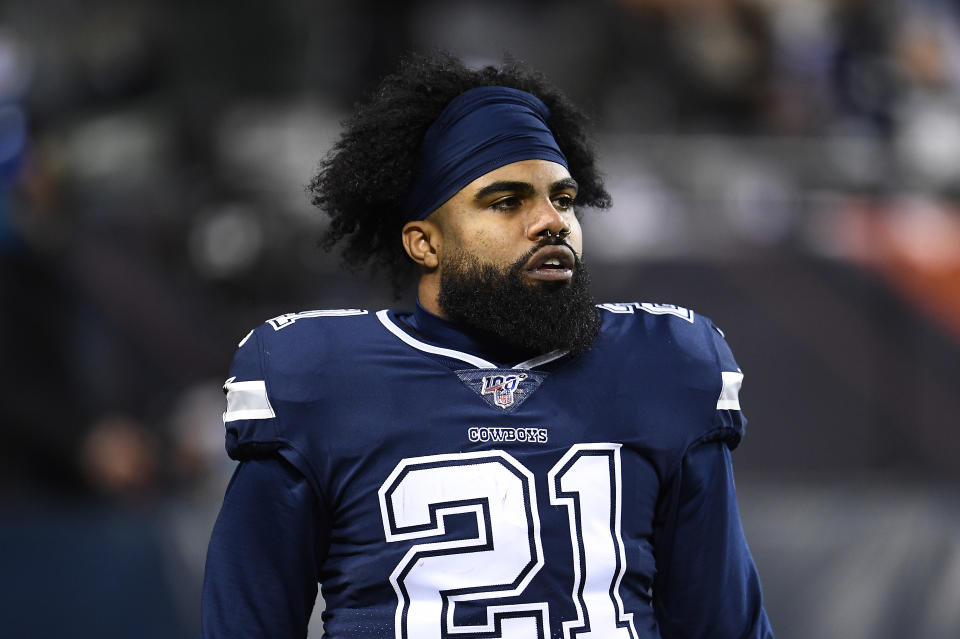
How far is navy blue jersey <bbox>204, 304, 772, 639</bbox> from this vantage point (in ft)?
7.24

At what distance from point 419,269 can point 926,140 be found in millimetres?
5191

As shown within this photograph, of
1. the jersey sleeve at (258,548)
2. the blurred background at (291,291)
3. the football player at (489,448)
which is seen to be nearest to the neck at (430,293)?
the football player at (489,448)

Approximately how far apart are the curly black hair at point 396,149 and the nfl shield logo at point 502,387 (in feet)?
1.61

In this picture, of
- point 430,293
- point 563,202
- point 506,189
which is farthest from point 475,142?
point 430,293

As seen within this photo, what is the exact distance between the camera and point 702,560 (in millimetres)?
2387

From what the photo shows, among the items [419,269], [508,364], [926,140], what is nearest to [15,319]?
[419,269]

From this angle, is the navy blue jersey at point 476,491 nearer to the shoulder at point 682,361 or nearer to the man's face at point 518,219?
the shoulder at point 682,361

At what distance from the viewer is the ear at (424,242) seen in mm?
2553

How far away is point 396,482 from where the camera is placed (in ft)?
7.37

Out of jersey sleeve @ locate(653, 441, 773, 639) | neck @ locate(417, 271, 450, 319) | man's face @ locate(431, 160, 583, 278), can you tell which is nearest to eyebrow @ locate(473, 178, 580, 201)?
man's face @ locate(431, 160, 583, 278)

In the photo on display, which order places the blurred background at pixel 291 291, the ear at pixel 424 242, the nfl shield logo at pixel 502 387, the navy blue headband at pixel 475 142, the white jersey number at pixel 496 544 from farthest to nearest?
the blurred background at pixel 291 291 → the ear at pixel 424 242 → the navy blue headband at pixel 475 142 → the nfl shield logo at pixel 502 387 → the white jersey number at pixel 496 544

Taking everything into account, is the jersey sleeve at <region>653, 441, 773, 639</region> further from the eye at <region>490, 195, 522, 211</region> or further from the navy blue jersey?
the eye at <region>490, 195, 522, 211</region>

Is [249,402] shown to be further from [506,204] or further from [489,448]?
[506,204]

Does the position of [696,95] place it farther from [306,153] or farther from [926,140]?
[306,153]
